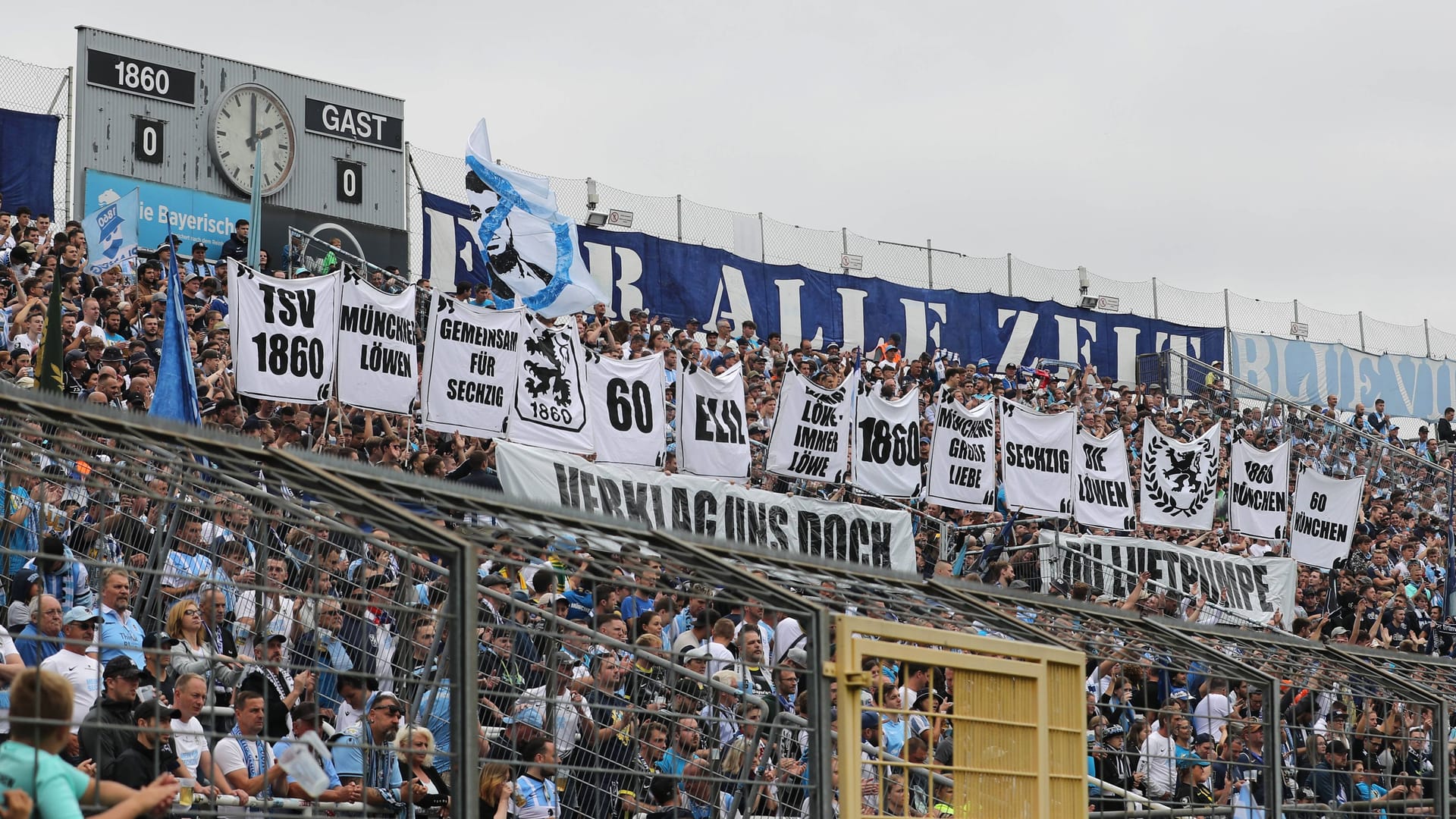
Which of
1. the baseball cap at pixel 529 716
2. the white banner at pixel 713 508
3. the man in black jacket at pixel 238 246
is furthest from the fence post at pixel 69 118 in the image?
the baseball cap at pixel 529 716

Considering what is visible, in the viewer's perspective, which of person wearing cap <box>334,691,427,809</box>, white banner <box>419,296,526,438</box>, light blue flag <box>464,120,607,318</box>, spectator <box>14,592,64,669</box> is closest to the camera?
person wearing cap <box>334,691,427,809</box>

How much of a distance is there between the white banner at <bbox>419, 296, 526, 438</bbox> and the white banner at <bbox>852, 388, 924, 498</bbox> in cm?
453

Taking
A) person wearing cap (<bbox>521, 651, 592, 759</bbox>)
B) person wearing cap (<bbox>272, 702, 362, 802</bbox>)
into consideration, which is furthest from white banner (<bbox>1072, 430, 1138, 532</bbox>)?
person wearing cap (<bbox>272, 702, 362, 802</bbox>)

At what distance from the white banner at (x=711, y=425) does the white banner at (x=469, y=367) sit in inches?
84.4

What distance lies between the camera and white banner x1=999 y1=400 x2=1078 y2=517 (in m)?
19.4

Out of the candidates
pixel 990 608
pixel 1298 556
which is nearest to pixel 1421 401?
pixel 1298 556

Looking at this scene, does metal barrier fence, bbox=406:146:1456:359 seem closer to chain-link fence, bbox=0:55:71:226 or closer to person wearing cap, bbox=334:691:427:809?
chain-link fence, bbox=0:55:71:226

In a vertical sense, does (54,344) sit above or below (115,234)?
below

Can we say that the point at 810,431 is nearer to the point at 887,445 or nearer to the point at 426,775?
the point at 887,445

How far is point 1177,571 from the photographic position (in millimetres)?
20844

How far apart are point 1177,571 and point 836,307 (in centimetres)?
1291

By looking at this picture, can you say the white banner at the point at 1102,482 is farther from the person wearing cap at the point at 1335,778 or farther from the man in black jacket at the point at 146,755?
the man in black jacket at the point at 146,755

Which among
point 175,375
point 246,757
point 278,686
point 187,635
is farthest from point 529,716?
point 175,375

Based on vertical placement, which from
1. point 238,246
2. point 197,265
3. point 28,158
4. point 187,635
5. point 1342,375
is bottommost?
point 187,635
